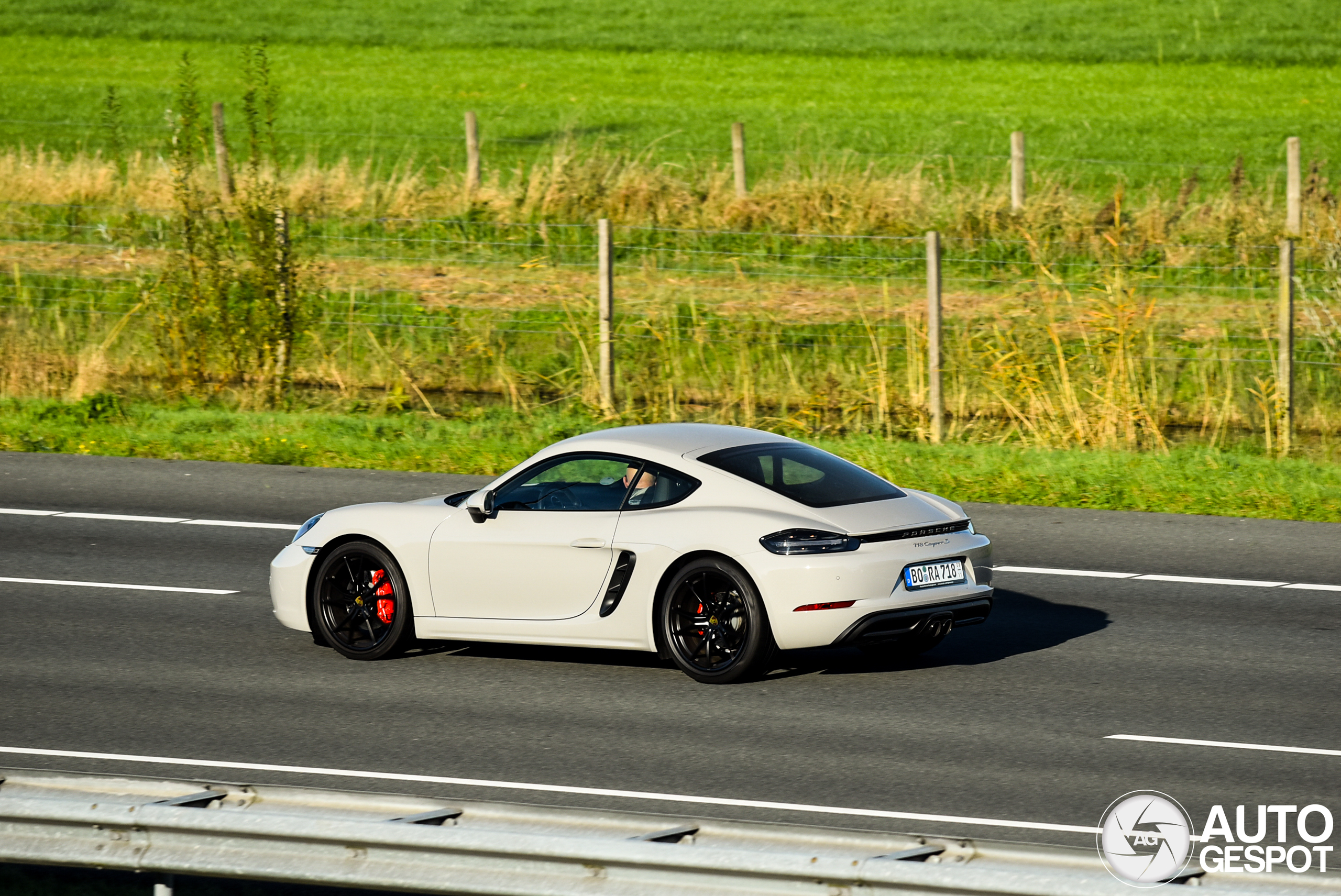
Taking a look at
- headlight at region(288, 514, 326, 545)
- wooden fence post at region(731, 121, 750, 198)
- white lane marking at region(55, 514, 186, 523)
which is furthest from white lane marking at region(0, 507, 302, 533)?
wooden fence post at region(731, 121, 750, 198)

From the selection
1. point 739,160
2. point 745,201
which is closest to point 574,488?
point 745,201

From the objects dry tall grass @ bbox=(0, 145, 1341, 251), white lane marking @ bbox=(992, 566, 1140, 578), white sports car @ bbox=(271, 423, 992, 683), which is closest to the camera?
white sports car @ bbox=(271, 423, 992, 683)

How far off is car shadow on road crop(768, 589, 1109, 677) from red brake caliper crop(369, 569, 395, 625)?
2.27 metres

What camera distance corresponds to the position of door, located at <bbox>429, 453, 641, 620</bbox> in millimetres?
9898

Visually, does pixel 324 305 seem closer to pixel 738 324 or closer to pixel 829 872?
pixel 738 324

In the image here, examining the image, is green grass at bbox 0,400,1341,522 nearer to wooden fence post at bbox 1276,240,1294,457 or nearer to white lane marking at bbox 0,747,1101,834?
wooden fence post at bbox 1276,240,1294,457

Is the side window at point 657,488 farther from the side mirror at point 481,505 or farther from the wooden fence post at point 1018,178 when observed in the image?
the wooden fence post at point 1018,178

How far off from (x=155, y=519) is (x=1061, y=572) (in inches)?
283

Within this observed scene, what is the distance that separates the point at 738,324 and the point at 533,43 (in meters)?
29.3

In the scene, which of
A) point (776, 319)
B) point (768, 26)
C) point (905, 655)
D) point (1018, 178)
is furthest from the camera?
point (768, 26)

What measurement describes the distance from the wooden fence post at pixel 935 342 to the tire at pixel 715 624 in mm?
8770

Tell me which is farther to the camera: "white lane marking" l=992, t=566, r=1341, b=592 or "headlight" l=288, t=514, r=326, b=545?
"white lane marking" l=992, t=566, r=1341, b=592

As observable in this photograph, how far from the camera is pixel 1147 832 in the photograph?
285 inches

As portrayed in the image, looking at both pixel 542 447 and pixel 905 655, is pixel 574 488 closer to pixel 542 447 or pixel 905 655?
pixel 905 655
